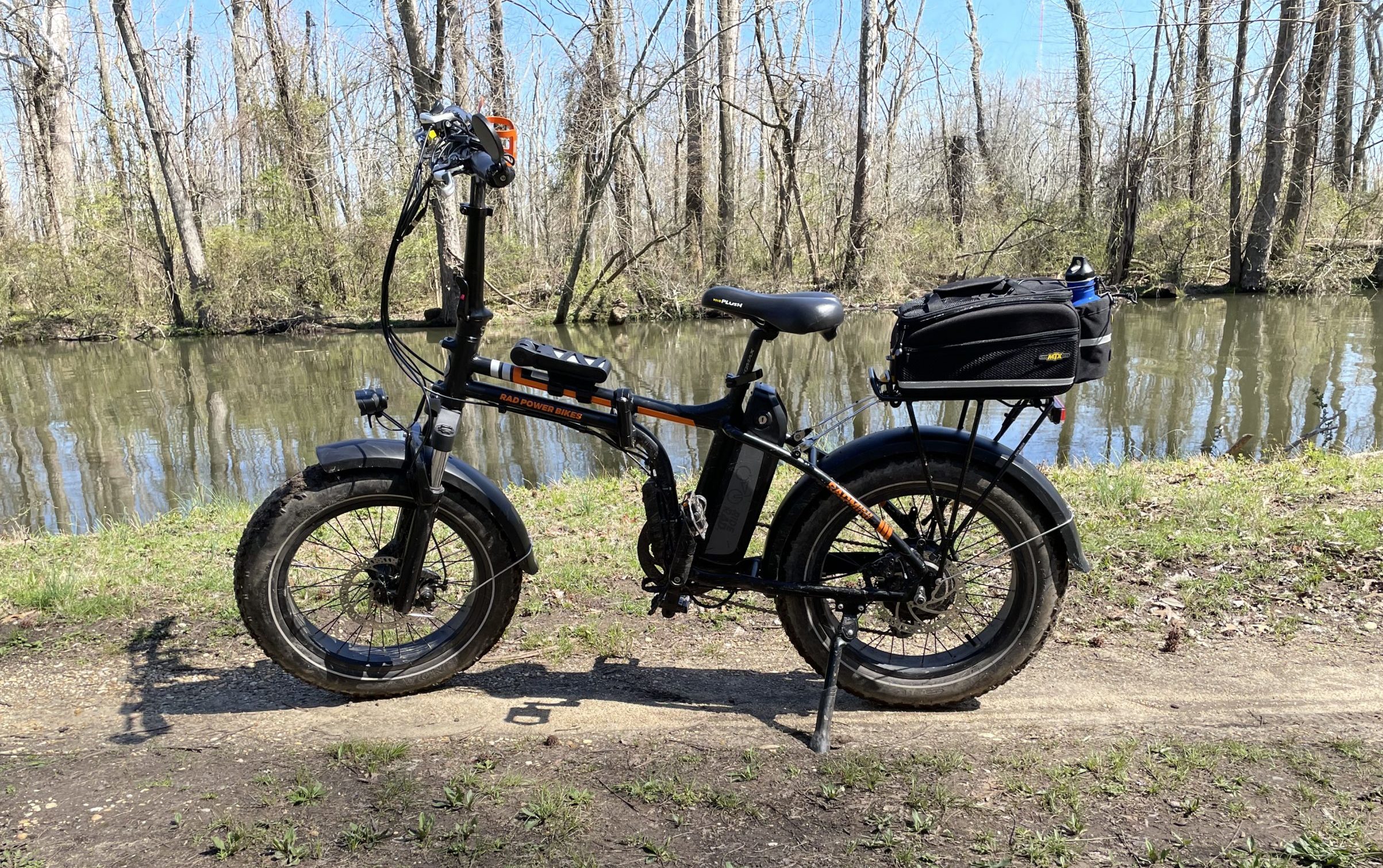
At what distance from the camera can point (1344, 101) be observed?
15914 mm

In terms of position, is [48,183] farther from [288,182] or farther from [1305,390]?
[1305,390]

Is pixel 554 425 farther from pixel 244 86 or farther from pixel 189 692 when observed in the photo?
pixel 244 86

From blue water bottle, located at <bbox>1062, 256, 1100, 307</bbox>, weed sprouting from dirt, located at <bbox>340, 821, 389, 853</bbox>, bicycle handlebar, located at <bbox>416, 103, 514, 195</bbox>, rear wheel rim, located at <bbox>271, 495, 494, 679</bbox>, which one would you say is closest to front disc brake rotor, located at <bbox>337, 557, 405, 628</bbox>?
rear wheel rim, located at <bbox>271, 495, 494, 679</bbox>

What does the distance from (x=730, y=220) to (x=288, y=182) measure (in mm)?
11214

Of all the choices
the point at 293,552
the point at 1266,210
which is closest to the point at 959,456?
the point at 293,552

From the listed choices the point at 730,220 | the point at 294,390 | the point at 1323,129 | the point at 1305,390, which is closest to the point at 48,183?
the point at 294,390

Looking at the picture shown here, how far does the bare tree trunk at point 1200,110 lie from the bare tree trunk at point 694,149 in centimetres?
1051

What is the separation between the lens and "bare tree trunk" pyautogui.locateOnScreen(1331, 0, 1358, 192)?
831 cm

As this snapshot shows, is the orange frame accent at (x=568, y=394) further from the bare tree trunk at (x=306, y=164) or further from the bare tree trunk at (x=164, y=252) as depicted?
the bare tree trunk at (x=164, y=252)

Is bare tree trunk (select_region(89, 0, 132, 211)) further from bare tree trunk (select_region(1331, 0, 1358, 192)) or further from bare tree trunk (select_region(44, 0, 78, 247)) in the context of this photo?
bare tree trunk (select_region(1331, 0, 1358, 192))

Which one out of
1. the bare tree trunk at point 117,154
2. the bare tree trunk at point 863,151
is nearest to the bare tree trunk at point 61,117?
the bare tree trunk at point 117,154

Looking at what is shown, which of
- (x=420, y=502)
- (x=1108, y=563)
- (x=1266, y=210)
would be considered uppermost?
(x=1266, y=210)

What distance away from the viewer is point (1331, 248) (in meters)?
20.8

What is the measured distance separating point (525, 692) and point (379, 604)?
60 centimetres
